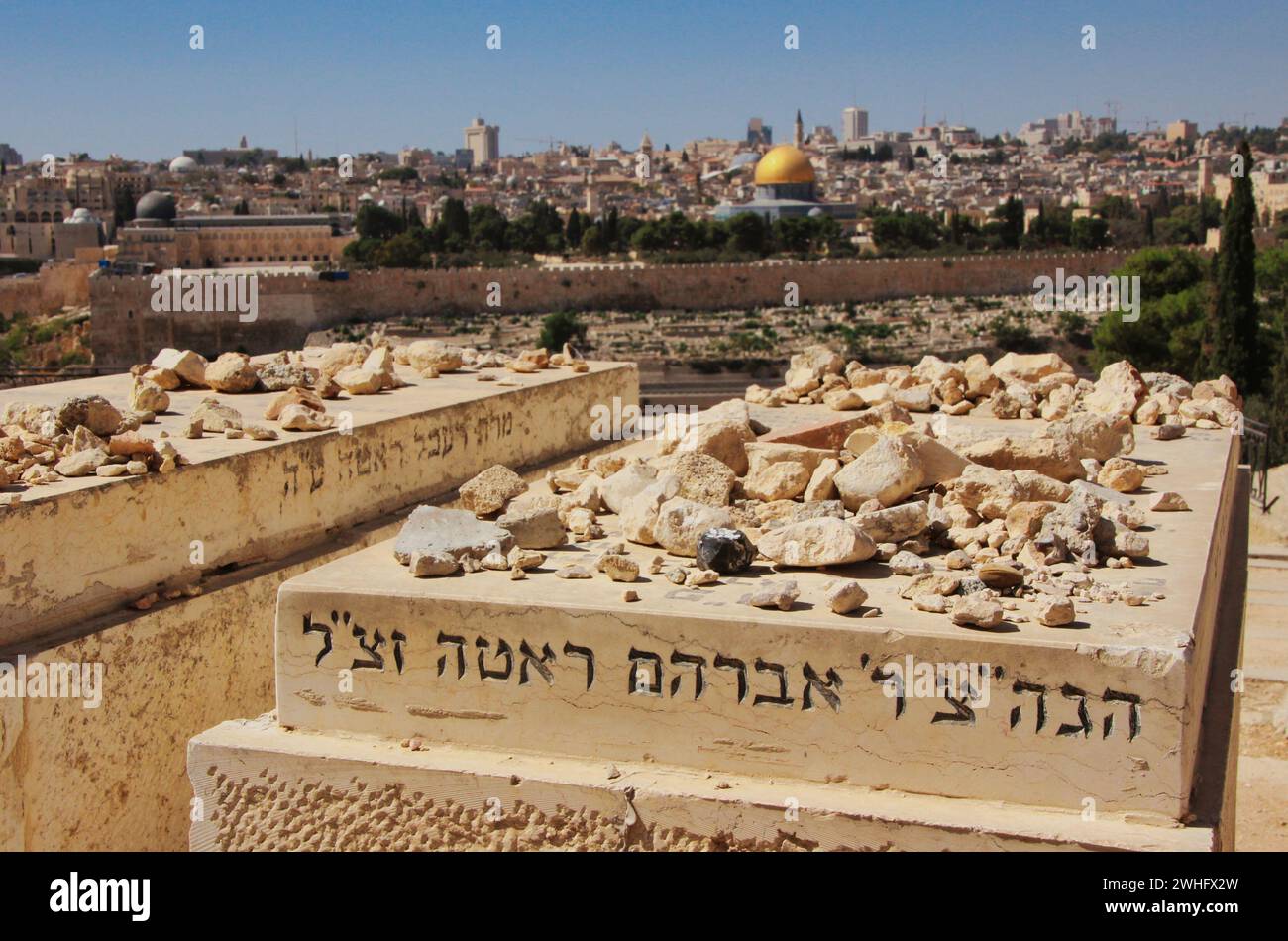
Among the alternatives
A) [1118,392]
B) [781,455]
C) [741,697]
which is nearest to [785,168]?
[1118,392]

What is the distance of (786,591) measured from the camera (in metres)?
3.51

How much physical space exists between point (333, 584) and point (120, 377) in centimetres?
425

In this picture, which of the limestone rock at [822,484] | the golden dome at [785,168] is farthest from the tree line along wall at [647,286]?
the limestone rock at [822,484]

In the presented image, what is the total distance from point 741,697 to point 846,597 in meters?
0.33

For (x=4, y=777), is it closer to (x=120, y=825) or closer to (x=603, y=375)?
(x=120, y=825)

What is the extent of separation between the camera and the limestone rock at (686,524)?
4.05 m

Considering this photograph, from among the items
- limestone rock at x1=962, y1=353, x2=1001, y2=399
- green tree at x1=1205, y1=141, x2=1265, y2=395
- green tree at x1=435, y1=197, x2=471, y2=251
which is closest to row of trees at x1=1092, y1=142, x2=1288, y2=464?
green tree at x1=1205, y1=141, x2=1265, y2=395

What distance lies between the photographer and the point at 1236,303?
759 inches

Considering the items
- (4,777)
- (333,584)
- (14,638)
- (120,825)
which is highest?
(333,584)

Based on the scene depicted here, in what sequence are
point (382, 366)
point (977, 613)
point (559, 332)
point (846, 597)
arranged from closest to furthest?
point (977, 613) < point (846, 597) < point (382, 366) < point (559, 332)

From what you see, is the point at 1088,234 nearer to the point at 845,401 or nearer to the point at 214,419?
the point at 845,401

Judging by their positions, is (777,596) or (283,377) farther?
(283,377)

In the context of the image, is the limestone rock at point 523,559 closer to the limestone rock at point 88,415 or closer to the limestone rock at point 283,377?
the limestone rock at point 88,415

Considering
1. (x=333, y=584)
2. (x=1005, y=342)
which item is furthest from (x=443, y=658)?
(x=1005, y=342)
